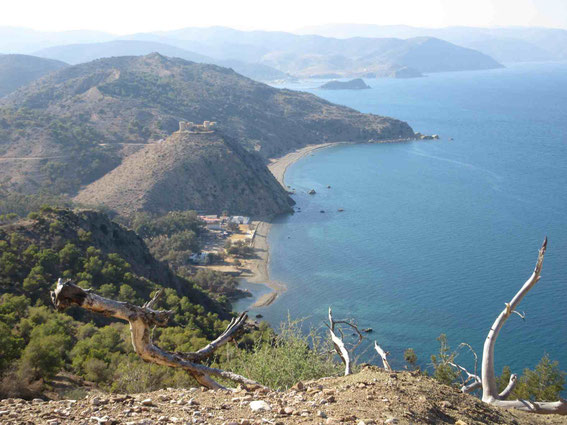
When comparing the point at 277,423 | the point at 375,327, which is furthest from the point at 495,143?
the point at 277,423

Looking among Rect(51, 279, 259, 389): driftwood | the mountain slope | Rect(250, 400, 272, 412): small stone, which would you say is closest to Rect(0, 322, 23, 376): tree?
Rect(51, 279, 259, 389): driftwood

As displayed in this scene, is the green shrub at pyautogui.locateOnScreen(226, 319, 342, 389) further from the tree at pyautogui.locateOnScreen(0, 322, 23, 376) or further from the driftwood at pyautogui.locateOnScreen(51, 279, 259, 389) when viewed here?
the tree at pyautogui.locateOnScreen(0, 322, 23, 376)

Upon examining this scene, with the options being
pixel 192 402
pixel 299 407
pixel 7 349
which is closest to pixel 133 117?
pixel 7 349

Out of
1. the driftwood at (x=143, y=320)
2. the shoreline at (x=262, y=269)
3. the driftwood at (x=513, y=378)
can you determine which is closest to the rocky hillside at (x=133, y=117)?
the shoreline at (x=262, y=269)

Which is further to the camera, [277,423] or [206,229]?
[206,229]

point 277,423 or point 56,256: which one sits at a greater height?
point 277,423

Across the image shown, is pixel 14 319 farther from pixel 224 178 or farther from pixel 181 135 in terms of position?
pixel 181 135
